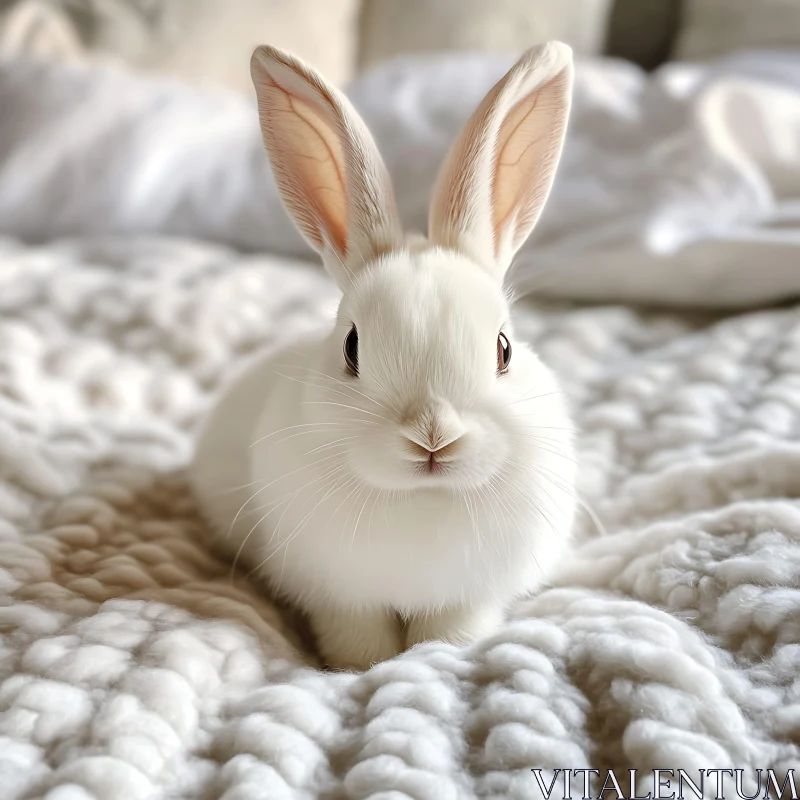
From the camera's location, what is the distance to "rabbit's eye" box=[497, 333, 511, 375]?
31.0 inches

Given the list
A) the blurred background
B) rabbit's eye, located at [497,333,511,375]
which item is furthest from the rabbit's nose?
the blurred background

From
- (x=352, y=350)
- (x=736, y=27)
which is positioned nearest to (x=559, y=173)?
(x=736, y=27)

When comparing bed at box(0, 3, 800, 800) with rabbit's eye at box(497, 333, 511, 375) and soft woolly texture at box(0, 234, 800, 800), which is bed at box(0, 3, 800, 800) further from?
rabbit's eye at box(497, 333, 511, 375)

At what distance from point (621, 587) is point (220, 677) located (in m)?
0.41

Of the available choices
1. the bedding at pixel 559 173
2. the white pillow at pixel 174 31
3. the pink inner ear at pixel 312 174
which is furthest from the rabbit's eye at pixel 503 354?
the white pillow at pixel 174 31

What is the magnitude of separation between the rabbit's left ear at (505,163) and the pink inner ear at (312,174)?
0.36 ft

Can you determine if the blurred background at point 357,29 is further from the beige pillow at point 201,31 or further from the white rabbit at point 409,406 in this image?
the white rabbit at point 409,406

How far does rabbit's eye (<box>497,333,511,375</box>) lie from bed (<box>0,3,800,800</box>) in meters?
0.24

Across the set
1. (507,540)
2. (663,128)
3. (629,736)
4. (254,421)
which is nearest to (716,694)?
(629,736)

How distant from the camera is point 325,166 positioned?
0.92 meters

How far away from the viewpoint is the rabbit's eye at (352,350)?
0.79 metres

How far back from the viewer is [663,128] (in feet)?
5.67

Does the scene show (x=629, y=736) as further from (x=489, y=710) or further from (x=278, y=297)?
(x=278, y=297)

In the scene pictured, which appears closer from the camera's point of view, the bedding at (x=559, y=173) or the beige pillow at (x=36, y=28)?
the bedding at (x=559, y=173)
